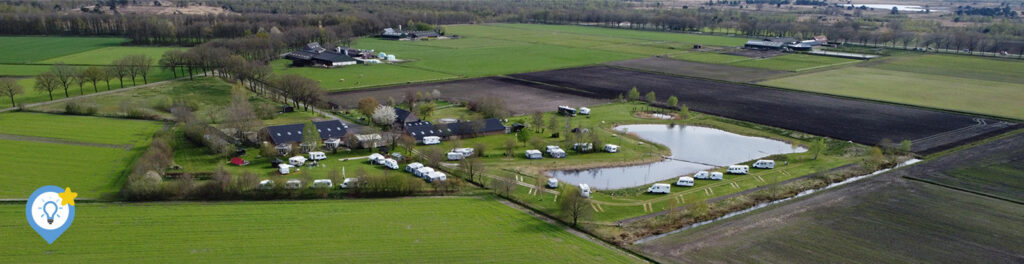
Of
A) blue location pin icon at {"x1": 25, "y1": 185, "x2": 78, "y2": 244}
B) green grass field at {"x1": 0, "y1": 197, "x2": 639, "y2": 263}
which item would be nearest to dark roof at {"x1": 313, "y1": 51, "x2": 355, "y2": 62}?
green grass field at {"x1": 0, "y1": 197, "x2": 639, "y2": 263}

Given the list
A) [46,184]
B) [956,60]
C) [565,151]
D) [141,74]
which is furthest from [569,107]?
[956,60]

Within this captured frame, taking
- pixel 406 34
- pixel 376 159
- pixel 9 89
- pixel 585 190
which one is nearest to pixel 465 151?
pixel 376 159

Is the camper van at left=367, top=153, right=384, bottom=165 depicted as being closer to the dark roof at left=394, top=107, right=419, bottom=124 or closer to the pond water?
the dark roof at left=394, top=107, right=419, bottom=124

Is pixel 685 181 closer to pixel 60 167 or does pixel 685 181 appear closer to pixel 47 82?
pixel 60 167

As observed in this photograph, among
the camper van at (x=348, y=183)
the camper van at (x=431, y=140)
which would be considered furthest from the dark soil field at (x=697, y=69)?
the camper van at (x=348, y=183)

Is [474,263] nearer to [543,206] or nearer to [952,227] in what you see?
[543,206]

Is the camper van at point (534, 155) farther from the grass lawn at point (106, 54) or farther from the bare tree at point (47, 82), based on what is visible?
the grass lawn at point (106, 54)
